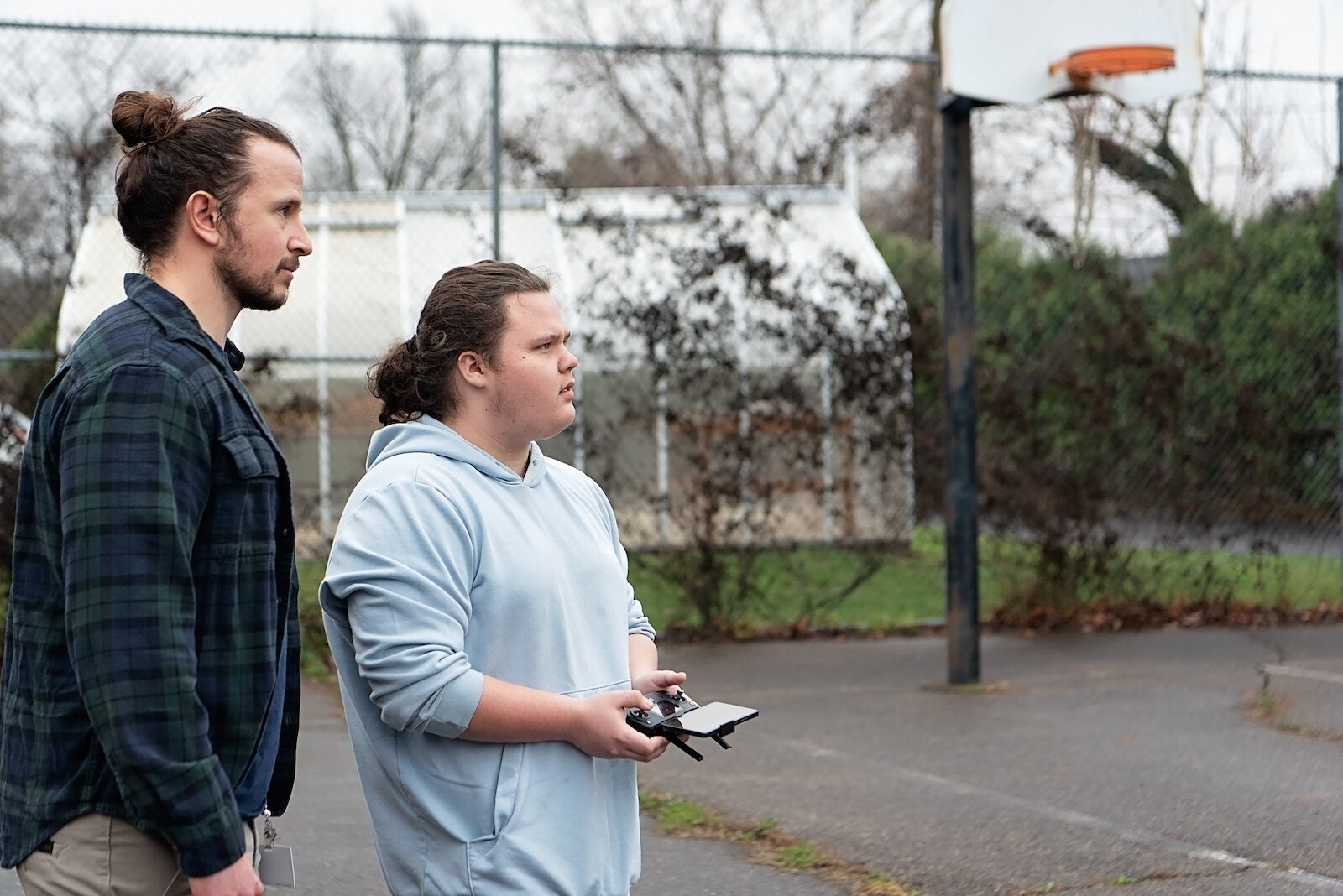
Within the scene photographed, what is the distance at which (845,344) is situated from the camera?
9.19 m

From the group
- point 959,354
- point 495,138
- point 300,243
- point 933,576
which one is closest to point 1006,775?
point 959,354

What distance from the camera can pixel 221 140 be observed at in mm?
2219

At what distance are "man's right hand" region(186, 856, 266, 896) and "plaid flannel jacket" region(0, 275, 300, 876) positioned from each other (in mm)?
21

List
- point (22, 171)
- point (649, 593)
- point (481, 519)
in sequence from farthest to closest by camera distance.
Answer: point (649, 593) < point (22, 171) < point (481, 519)

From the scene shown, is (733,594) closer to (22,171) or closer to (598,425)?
(598,425)

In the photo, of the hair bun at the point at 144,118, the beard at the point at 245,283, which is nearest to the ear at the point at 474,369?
the beard at the point at 245,283

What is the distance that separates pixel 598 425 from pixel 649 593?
1266mm

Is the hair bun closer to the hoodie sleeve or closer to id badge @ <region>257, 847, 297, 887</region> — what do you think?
the hoodie sleeve

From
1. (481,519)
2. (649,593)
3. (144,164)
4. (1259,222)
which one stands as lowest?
(649,593)

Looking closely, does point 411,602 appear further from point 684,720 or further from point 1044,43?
point 1044,43

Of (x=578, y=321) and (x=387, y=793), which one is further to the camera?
(x=578, y=321)

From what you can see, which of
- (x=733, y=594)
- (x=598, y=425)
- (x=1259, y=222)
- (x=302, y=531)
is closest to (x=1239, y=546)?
(x=1259, y=222)

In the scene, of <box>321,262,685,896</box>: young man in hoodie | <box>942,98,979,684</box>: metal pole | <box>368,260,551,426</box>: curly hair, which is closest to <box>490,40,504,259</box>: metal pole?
<box>942,98,979,684</box>: metal pole

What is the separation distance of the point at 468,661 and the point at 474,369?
522mm
